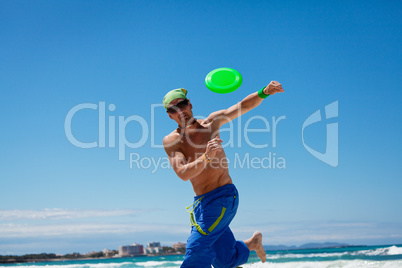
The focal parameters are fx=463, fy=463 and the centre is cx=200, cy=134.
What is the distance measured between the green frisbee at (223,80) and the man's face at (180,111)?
26.8 inches

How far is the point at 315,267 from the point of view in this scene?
49.0 ft

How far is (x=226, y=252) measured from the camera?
17.1 feet

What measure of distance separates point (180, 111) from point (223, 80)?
956 mm

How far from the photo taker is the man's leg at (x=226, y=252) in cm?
521

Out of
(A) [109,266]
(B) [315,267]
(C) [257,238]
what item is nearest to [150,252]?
(A) [109,266]

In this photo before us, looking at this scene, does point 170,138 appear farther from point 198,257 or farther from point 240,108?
point 198,257

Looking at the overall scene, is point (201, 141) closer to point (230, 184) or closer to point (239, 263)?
point (230, 184)

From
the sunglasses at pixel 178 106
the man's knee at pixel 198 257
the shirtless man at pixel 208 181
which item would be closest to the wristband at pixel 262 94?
the shirtless man at pixel 208 181

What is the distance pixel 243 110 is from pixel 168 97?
34.3 inches

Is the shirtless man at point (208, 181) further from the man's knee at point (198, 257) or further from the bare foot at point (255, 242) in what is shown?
the bare foot at point (255, 242)

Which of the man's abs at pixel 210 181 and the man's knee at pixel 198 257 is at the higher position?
the man's abs at pixel 210 181

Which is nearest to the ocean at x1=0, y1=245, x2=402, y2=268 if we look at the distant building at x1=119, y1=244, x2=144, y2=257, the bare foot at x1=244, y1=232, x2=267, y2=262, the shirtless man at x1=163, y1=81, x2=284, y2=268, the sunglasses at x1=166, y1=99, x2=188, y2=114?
the bare foot at x1=244, y1=232, x2=267, y2=262

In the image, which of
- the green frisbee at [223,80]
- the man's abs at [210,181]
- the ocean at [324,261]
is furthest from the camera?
the ocean at [324,261]

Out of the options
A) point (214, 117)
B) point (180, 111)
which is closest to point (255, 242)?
point (214, 117)
